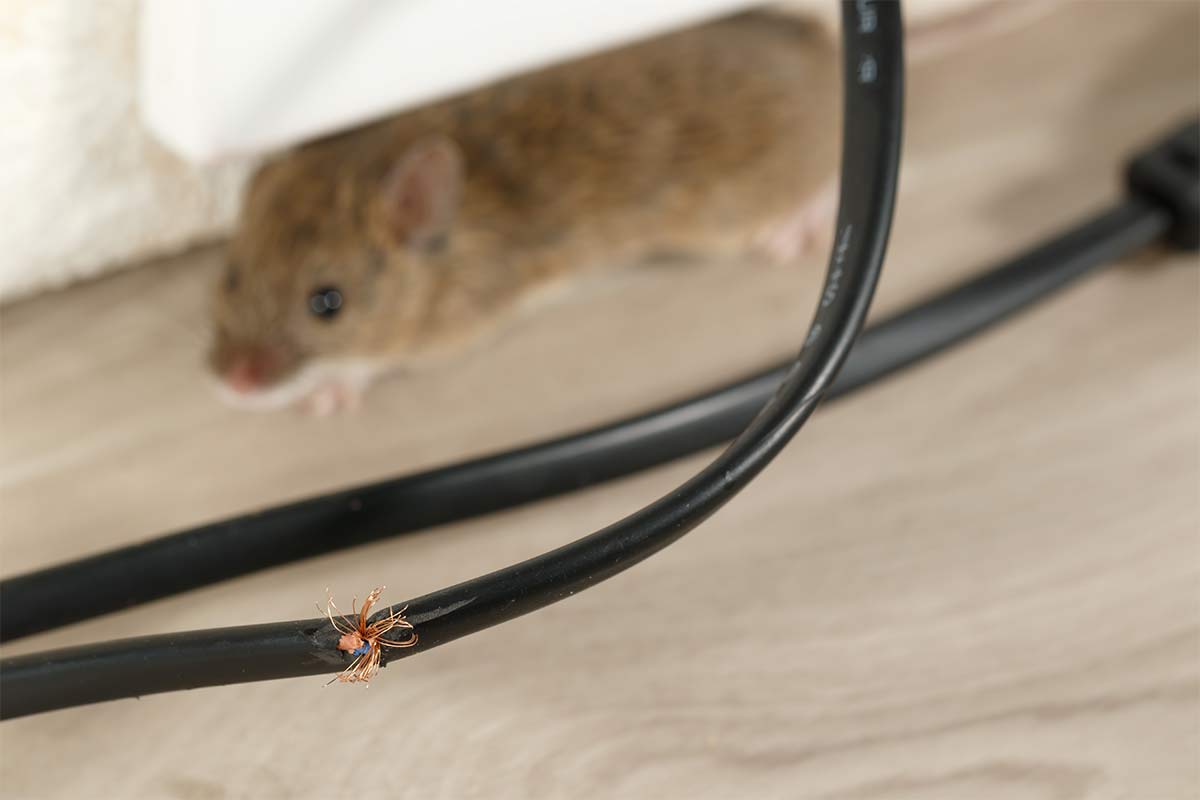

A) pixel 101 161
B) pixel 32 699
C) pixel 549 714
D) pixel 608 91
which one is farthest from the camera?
pixel 608 91

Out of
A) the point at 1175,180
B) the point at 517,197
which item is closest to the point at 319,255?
the point at 517,197

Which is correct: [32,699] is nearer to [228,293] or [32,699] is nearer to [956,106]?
[228,293]

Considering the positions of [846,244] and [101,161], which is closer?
[846,244]

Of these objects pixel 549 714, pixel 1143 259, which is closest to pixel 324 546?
pixel 549 714

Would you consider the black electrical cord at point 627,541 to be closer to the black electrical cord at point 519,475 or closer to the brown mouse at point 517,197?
the black electrical cord at point 519,475

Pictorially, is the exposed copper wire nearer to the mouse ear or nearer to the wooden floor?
the wooden floor

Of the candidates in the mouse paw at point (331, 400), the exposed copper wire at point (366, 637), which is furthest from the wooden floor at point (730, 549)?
the exposed copper wire at point (366, 637)

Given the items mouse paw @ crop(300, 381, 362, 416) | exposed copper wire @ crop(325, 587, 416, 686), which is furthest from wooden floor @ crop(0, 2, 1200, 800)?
exposed copper wire @ crop(325, 587, 416, 686)
